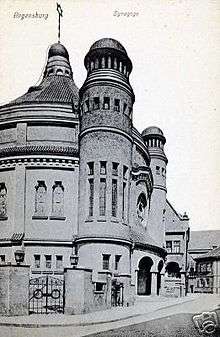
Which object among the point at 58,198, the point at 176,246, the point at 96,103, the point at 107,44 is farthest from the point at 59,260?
the point at 176,246

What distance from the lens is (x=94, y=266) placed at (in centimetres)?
1060

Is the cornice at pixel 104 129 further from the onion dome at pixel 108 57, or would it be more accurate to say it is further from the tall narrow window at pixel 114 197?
the onion dome at pixel 108 57

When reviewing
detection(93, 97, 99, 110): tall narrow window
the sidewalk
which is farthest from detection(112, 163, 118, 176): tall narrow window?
the sidewalk

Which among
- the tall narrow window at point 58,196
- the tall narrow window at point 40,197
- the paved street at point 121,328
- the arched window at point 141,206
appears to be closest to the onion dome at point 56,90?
the tall narrow window at point 40,197

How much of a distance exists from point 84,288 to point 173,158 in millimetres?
2308

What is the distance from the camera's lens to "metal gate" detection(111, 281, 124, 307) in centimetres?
941

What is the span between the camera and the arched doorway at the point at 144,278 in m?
13.3

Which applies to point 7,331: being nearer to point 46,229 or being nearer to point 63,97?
point 46,229

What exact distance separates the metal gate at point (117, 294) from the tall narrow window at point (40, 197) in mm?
2310

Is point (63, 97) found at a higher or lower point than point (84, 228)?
higher

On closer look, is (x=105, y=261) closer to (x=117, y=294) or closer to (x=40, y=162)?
(x=117, y=294)

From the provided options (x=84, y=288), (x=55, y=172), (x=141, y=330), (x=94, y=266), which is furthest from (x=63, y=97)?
(x=141, y=330)

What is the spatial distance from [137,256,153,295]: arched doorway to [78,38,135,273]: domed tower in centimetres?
232

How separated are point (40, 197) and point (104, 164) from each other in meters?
1.40
